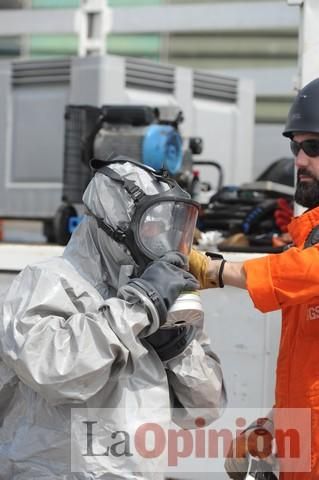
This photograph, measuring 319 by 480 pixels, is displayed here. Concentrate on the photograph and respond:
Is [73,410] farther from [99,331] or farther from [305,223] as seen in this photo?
[305,223]

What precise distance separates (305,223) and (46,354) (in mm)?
952

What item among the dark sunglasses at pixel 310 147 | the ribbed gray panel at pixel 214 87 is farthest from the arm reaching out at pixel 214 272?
the ribbed gray panel at pixel 214 87

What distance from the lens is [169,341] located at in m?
2.48

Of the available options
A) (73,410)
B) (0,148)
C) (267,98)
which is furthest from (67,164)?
(267,98)

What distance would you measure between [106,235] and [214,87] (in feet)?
13.4

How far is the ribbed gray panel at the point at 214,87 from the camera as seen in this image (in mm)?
6258

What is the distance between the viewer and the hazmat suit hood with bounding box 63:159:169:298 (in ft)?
8.01

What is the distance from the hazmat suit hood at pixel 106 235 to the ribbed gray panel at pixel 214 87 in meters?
3.82

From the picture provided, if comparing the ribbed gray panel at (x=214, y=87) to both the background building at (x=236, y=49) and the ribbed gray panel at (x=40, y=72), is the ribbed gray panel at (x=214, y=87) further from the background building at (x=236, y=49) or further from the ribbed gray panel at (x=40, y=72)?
the background building at (x=236, y=49)

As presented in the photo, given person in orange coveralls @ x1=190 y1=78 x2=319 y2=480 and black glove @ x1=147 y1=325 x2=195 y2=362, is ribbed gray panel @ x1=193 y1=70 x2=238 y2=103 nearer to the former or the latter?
person in orange coveralls @ x1=190 y1=78 x2=319 y2=480

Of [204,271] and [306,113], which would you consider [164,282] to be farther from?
[306,113]

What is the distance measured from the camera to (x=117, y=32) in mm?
8812

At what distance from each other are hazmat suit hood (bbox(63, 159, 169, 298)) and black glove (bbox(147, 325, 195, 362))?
16 cm

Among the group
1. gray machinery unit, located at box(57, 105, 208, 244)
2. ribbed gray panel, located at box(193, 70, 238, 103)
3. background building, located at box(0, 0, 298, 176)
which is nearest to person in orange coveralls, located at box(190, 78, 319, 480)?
gray machinery unit, located at box(57, 105, 208, 244)
